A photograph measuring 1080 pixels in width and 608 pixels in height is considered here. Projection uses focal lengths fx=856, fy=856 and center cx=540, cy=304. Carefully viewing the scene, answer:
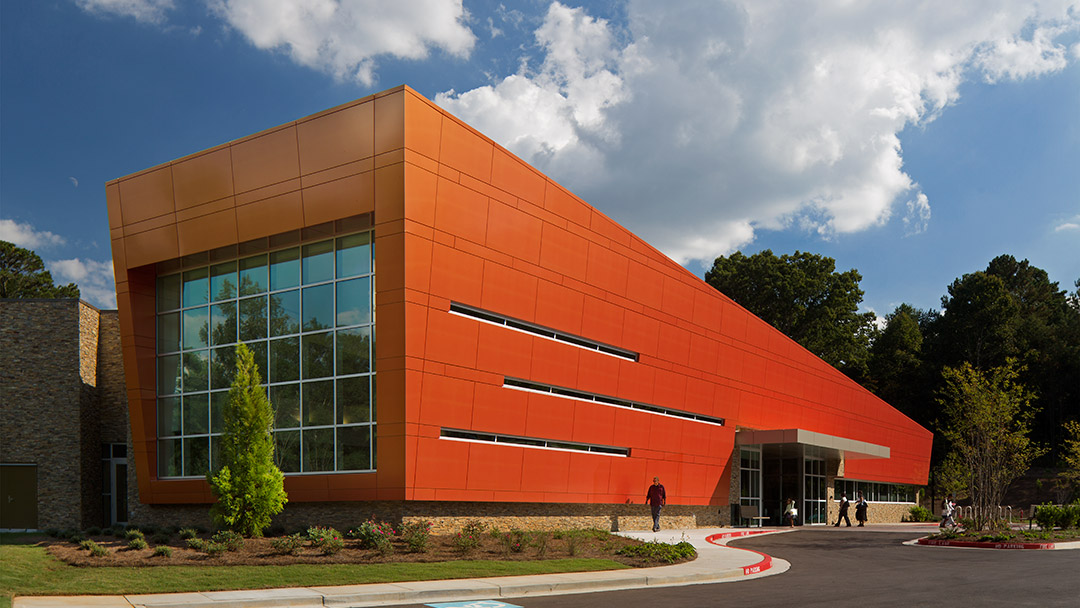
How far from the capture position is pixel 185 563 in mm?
18000

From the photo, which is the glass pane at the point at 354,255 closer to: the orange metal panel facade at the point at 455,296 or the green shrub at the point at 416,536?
the orange metal panel facade at the point at 455,296

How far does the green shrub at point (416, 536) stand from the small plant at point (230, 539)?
12.6ft

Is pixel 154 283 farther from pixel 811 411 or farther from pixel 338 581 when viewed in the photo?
pixel 811 411

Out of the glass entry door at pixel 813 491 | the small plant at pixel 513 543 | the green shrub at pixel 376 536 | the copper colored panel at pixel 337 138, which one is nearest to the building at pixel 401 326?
the copper colored panel at pixel 337 138

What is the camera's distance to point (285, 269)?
2630 centimetres

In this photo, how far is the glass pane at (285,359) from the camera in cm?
2566

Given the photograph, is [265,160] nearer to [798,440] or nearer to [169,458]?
[169,458]

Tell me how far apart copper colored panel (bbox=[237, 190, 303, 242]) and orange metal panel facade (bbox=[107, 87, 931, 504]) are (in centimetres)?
6

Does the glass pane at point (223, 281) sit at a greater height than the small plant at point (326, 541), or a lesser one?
greater

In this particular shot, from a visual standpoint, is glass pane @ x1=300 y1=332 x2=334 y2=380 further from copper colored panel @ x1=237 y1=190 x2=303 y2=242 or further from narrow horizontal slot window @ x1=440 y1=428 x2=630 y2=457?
narrow horizontal slot window @ x1=440 y1=428 x2=630 y2=457

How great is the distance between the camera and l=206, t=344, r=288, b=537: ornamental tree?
2223 centimetres

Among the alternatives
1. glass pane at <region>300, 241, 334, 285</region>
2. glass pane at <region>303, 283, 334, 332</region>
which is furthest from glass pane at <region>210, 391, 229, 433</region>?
glass pane at <region>300, 241, 334, 285</region>

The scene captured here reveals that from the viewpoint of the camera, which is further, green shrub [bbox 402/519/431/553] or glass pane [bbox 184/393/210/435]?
glass pane [bbox 184/393/210/435]

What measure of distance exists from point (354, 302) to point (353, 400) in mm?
2795
